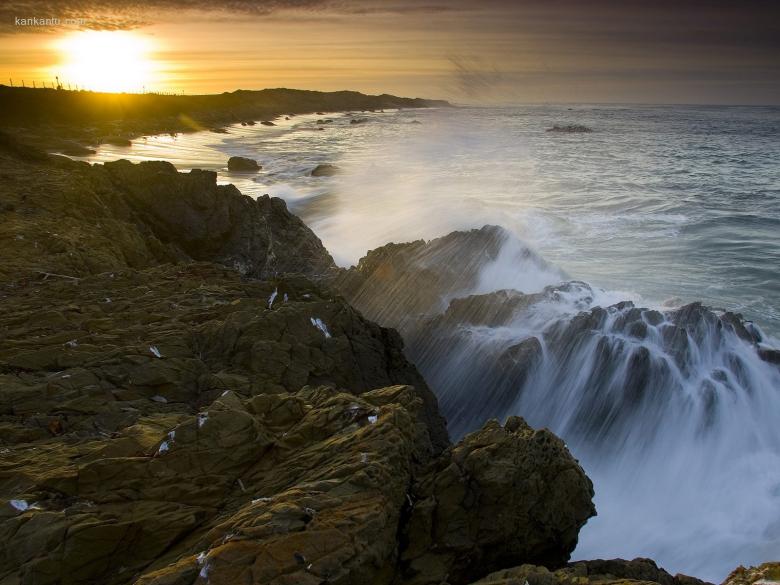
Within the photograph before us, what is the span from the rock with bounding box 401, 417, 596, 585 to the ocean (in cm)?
398

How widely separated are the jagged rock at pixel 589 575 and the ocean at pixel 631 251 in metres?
3.64

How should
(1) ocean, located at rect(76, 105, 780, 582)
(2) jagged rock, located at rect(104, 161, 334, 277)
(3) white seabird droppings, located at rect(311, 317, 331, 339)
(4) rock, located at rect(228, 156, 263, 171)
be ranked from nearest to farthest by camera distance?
1. (3) white seabird droppings, located at rect(311, 317, 331, 339)
2. (1) ocean, located at rect(76, 105, 780, 582)
3. (2) jagged rock, located at rect(104, 161, 334, 277)
4. (4) rock, located at rect(228, 156, 263, 171)

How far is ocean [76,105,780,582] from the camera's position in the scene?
9.84m

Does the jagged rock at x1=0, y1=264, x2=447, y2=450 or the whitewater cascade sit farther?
the whitewater cascade

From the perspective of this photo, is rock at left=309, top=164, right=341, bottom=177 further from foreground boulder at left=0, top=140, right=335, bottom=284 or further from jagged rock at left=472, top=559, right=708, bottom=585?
jagged rock at left=472, top=559, right=708, bottom=585

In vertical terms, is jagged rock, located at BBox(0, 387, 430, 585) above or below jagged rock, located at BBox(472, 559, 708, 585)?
above

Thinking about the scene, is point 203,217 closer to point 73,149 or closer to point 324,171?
point 324,171

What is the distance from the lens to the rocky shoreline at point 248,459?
4.61 metres

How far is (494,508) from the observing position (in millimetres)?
5582

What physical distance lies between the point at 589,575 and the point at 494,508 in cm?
102

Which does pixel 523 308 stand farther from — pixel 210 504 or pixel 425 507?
pixel 210 504

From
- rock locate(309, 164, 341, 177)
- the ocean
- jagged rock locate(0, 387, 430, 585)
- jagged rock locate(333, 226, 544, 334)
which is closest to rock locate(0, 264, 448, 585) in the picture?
jagged rock locate(0, 387, 430, 585)

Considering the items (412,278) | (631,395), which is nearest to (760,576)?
(631,395)

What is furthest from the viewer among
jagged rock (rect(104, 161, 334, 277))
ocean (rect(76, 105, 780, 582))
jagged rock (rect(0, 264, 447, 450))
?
jagged rock (rect(104, 161, 334, 277))
